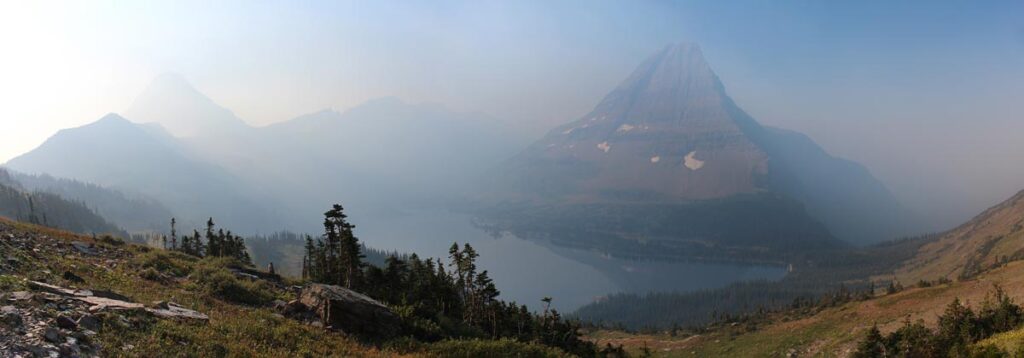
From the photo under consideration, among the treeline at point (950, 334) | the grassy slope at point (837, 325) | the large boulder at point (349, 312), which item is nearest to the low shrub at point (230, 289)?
→ the large boulder at point (349, 312)

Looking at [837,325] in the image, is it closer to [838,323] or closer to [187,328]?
[838,323]

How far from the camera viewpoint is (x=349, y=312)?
22.7 meters

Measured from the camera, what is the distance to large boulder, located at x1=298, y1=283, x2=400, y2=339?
882 inches

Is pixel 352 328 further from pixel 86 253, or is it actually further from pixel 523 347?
pixel 86 253

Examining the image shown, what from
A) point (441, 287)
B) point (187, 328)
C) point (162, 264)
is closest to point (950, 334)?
point (441, 287)

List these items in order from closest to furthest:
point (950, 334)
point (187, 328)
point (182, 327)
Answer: point (182, 327) < point (187, 328) < point (950, 334)

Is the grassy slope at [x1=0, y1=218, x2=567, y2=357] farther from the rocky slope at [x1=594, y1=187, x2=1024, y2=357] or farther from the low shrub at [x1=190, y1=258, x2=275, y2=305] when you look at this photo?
the rocky slope at [x1=594, y1=187, x2=1024, y2=357]

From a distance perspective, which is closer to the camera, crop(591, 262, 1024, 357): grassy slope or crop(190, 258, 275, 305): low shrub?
crop(190, 258, 275, 305): low shrub

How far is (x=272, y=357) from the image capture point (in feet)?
50.6

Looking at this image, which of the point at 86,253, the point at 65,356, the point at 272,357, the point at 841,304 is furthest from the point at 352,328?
the point at 841,304

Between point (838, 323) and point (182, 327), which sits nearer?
point (182, 327)

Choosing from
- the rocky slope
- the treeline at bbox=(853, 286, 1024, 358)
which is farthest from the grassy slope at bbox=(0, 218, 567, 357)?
the rocky slope

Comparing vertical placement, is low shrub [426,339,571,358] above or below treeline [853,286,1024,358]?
above

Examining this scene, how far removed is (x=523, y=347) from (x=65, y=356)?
60.9ft
